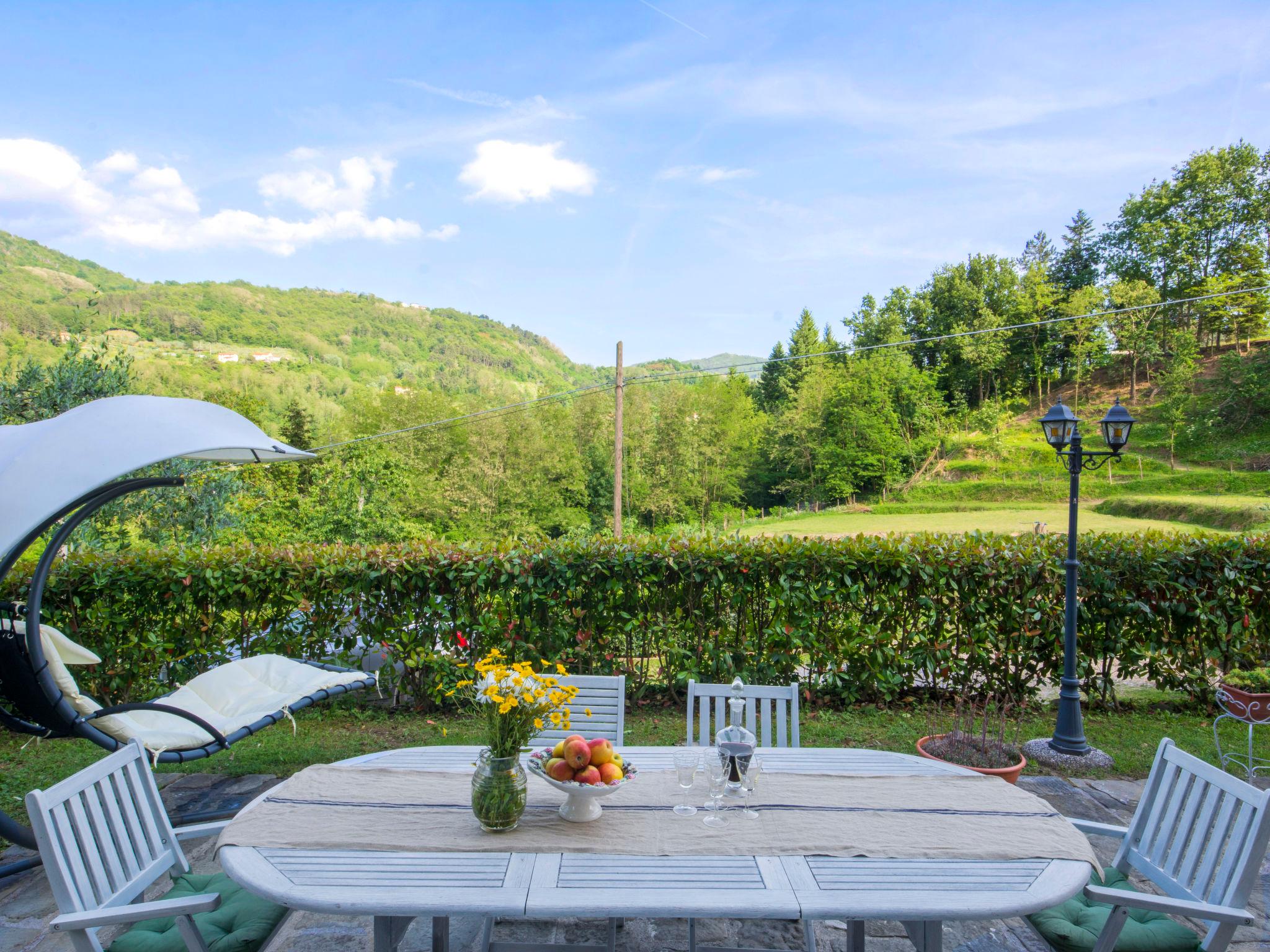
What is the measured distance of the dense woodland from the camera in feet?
104

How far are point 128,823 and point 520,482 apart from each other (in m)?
34.1

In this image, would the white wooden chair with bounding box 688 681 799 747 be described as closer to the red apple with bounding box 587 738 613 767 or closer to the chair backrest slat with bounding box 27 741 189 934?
the red apple with bounding box 587 738 613 767

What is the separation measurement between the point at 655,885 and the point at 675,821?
356 millimetres

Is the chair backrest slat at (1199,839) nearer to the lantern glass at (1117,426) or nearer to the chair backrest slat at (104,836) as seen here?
the chair backrest slat at (104,836)

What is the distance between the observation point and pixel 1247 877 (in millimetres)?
1665

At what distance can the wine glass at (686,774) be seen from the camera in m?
1.99

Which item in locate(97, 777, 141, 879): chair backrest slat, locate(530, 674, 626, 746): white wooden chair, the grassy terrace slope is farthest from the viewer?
the grassy terrace slope

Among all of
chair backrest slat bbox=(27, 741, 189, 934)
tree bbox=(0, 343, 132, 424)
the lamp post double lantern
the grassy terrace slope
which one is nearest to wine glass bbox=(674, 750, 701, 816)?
chair backrest slat bbox=(27, 741, 189, 934)

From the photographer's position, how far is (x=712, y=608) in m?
5.19

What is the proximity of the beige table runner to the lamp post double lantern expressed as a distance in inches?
102

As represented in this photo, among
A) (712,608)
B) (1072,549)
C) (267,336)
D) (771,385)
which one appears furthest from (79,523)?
(771,385)

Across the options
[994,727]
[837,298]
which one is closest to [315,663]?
[994,727]

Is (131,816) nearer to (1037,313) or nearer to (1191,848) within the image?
(1191,848)

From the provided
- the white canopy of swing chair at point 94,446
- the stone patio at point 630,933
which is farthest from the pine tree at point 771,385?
the stone patio at point 630,933
